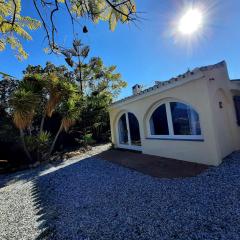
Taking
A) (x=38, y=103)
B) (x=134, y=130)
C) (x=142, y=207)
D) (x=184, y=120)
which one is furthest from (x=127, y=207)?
(x=38, y=103)

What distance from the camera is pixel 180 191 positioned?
5.77m

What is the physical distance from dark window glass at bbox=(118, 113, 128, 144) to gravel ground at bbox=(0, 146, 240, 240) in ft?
19.1

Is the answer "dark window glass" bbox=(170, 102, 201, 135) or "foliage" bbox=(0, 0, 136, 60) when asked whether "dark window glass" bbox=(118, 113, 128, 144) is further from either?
"foliage" bbox=(0, 0, 136, 60)

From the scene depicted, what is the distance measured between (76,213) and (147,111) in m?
7.21

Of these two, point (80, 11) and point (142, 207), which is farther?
point (142, 207)

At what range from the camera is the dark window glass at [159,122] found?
404 inches

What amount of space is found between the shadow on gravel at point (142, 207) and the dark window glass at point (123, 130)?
6.16 m

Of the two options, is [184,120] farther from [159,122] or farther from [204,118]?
[159,122]

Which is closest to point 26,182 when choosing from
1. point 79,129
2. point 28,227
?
point 28,227

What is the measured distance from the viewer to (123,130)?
14.3 metres

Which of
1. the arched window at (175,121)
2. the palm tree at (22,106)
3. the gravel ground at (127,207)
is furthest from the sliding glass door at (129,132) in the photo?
the palm tree at (22,106)

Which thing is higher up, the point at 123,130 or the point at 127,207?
the point at 123,130

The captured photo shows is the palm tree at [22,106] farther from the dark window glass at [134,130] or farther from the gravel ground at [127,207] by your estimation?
the dark window glass at [134,130]

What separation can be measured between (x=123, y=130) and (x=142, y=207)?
9.37m
